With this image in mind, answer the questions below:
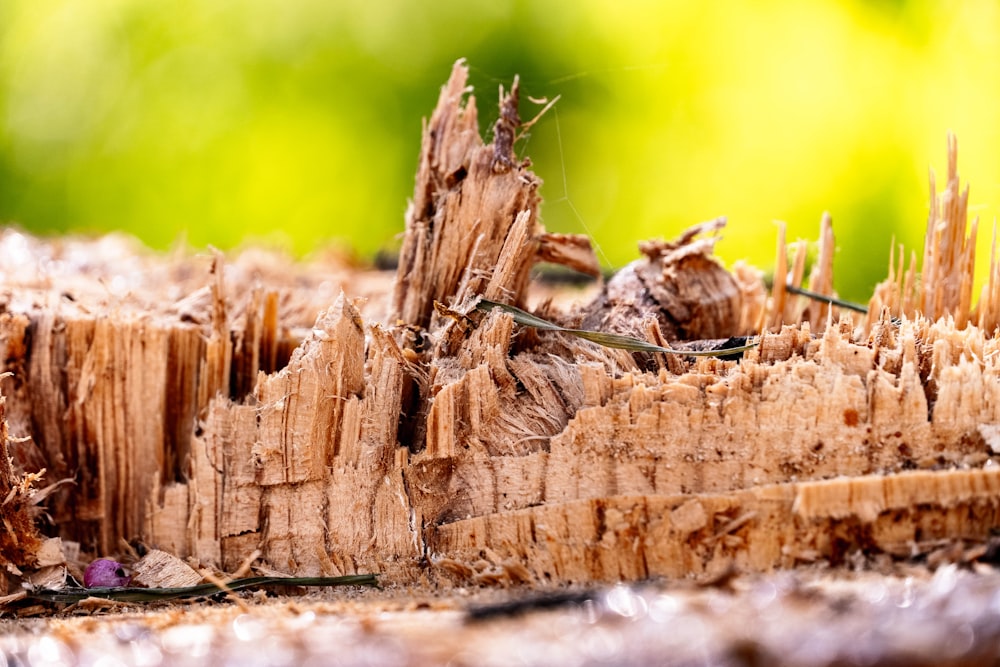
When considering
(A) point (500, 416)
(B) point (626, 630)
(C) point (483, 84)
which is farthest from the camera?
(C) point (483, 84)

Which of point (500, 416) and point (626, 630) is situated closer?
point (626, 630)

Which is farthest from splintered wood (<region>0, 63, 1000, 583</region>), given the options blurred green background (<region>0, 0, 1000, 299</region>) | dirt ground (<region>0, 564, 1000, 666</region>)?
blurred green background (<region>0, 0, 1000, 299</region>)

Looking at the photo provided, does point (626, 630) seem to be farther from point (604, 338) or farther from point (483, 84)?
point (483, 84)

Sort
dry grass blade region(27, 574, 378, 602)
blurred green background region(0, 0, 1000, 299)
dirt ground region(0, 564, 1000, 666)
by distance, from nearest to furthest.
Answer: dirt ground region(0, 564, 1000, 666) → dry grass blade region(27, 574, 378, 602) → blurred green background region(0, 0, 1000, 299)

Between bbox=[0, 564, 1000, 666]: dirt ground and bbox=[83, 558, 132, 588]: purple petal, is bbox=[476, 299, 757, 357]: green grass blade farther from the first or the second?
bbox=[83, 558, 132, 588]: purple petal

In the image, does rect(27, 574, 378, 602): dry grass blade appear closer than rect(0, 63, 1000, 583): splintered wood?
No

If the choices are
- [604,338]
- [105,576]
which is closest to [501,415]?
[604,338]
